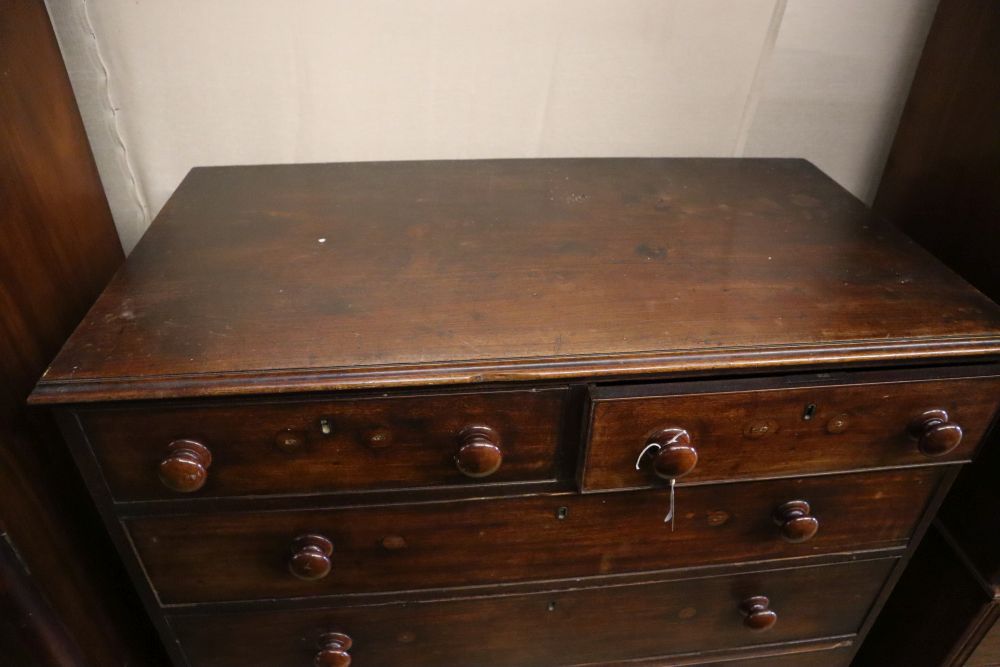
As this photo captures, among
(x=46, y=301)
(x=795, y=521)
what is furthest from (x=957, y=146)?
(x=46, y=301)

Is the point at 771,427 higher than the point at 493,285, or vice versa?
the point at 493,285

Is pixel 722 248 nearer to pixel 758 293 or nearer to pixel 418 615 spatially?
pixel 758 293

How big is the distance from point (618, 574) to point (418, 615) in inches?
11.4

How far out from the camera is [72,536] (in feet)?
3.26

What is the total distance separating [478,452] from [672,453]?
222mm

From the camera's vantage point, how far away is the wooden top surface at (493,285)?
76 centimetres

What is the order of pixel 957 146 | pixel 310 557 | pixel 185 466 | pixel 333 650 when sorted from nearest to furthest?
pixel 185 466 < pixel 310 557 < pixel 333 650 < pixel 957 146

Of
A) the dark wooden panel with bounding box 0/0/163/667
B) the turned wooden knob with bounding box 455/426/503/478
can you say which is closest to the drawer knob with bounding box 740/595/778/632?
the turned wooden knob with bounding box 455/426/503/478

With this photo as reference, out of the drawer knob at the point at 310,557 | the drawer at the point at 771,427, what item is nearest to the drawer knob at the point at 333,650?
the drawer knob at the point at 310,557

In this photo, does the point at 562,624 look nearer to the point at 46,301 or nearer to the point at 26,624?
the point at 26,624

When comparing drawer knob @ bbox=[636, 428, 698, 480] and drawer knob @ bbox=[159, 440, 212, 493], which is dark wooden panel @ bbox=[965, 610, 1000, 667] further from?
drawer knob @ bbox=[159, 440, 212, 493]

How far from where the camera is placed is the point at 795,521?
93cm

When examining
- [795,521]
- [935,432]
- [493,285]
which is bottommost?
[795,521]

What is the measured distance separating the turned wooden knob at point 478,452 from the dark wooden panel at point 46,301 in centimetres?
55
